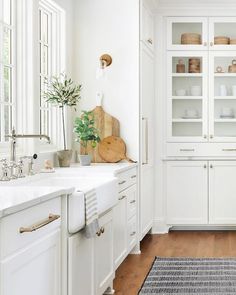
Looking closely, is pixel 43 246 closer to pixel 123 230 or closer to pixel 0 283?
pixel 0 283

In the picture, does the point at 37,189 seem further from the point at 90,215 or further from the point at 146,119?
the point at 146,119

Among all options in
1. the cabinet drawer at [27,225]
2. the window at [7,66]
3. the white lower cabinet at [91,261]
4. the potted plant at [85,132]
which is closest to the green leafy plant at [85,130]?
the potted plant at [85,132]

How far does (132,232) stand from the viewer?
5254mm

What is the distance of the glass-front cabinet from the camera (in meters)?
6.54

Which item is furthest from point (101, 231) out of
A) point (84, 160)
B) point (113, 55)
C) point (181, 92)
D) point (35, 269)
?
point (181, 92)

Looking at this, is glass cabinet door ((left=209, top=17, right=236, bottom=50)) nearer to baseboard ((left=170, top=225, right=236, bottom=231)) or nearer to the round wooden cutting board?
the round wooden cutting board

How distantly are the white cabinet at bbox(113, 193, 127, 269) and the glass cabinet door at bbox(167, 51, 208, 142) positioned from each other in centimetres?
186

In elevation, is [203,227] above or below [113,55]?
below

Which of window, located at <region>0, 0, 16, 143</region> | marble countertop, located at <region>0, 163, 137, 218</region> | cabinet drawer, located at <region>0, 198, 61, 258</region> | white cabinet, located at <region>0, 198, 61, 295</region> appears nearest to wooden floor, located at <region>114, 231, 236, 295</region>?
marble countertop, located at <region>0, 163, 137, 218</region>

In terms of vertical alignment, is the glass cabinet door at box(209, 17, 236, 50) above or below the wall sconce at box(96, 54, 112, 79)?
above

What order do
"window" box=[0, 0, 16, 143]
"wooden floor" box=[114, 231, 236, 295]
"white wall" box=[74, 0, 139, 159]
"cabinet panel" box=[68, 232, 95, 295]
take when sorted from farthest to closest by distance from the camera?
"white wall" box=[74, 0, 139, 159] < "wooden floor" box=[114, 231, 236, 295] < "window" box=[0, 0, 16, 143] < "cabinet panel" box=[68, 232, 95, 295]

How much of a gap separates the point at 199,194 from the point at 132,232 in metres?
1.55

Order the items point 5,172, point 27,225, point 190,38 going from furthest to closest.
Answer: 1. point 190,38
2. point 5,172
3. point 27,225

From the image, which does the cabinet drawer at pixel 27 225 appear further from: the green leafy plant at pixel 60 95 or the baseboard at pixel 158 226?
the baseboard at pixel 158 226
